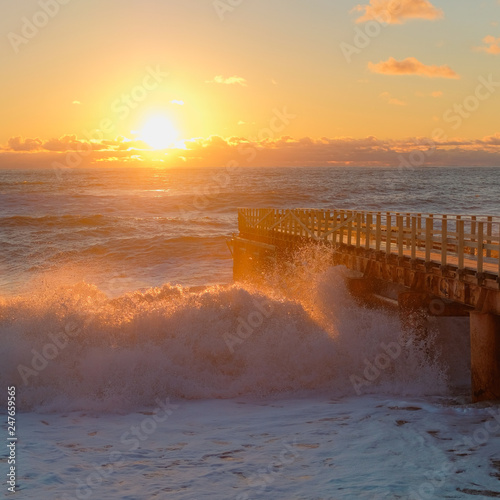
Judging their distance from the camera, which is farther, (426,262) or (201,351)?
(201,351)

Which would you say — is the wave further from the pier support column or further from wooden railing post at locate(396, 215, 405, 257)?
wooden railing post at locate(396, 215, 405, 257)

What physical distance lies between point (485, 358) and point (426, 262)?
3151 millimetres

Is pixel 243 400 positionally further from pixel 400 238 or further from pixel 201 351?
pixel 400 238

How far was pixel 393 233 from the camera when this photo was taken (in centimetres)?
1697

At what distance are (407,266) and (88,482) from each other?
32.5ft

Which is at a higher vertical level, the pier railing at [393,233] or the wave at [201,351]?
the pier railing at [393,233]

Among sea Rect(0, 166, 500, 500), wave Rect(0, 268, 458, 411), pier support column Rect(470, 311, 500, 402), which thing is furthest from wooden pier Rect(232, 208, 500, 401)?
wave Rect(0, 268, 458, 411)

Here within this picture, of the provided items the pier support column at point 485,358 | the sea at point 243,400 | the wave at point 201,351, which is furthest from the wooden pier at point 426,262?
the wave at point 201,351

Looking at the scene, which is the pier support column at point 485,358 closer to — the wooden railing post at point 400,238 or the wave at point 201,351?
the wave at point 201,351

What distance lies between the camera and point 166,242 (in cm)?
4472

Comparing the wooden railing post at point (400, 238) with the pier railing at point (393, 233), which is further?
the wooden railing post at point (400, 238)

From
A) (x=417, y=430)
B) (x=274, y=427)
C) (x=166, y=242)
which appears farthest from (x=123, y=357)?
(x=166, y=242)

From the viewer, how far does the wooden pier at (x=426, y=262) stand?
12336mm

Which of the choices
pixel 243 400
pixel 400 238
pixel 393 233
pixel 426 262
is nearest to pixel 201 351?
pixel 243 400
